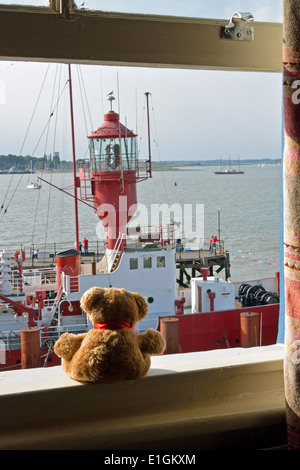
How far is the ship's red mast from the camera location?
6.13 metres

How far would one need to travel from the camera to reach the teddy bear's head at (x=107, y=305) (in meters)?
A: 0.87

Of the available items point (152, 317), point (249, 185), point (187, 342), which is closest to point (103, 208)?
point (152, 317)

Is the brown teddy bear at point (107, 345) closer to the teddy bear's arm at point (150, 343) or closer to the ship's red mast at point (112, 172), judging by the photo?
the teddy bear's arm at point (150, 343)

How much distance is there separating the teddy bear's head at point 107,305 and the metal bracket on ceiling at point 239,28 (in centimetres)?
42

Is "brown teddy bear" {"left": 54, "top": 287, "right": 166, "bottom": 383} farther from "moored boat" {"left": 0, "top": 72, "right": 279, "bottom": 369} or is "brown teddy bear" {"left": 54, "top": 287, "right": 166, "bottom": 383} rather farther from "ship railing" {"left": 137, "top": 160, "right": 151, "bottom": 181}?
"ship railing" {"left": 137, "top": 160, "right": 151, "bottom": 181}

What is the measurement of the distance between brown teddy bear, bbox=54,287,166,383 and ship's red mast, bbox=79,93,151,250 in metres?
5.19

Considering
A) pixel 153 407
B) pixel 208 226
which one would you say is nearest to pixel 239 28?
pixel 153 407

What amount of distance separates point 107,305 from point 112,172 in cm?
541

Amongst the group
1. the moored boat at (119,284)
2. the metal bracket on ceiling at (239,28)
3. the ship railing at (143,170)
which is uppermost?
the ship railing at (143,170)

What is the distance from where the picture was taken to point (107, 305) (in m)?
0.88

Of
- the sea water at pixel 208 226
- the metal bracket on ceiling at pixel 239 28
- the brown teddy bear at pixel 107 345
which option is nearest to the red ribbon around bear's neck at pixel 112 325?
the brown teddy bear at pixel 107 345

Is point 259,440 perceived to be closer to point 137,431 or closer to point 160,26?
point 137,431

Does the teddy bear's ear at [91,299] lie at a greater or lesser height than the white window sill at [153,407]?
greater

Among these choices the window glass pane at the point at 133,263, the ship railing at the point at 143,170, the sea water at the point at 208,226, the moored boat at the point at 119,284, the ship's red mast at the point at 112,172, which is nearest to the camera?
the moored boat at the point at 119,284
